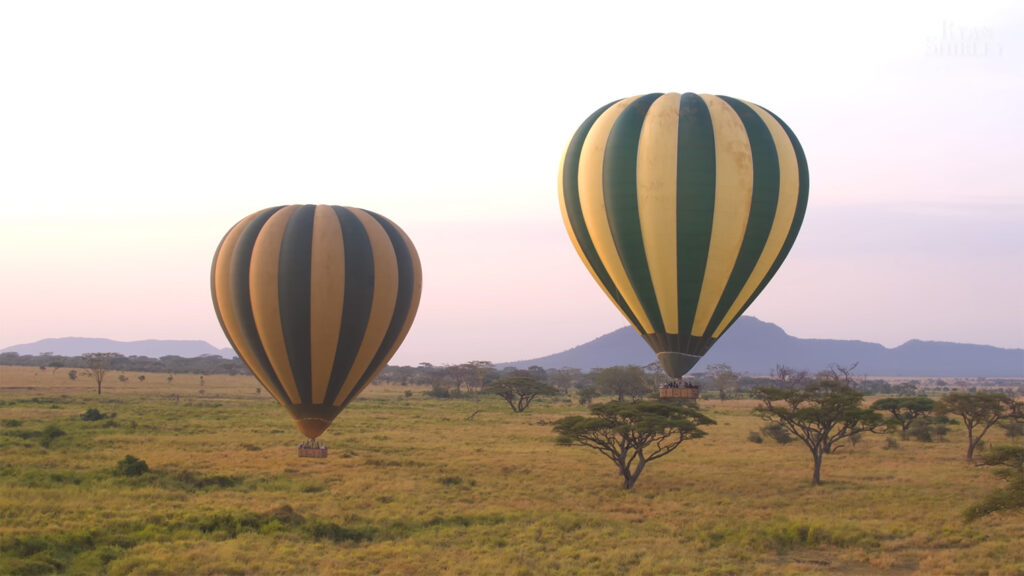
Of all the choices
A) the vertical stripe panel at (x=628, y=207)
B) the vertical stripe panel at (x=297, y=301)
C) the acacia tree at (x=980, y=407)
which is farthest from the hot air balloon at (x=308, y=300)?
the acacia tree at (x=980, y=407)

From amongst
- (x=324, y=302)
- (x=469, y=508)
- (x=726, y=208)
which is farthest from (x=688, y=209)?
(x=324, y=302)

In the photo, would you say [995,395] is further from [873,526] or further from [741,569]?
[741,569]

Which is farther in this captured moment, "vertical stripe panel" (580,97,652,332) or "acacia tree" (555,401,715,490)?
"acacia tree" (555,401,715,490)

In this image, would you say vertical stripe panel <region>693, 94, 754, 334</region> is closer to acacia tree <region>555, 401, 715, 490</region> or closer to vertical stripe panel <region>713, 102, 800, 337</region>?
vertical stripe panel <region>713, 102, 800, 337</region>

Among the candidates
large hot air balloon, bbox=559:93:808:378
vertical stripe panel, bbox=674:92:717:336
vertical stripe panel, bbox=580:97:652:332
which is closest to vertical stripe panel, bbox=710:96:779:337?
large hot air balloon, bbox=559:93:808:378

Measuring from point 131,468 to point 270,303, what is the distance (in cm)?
691

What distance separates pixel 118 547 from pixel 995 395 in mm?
36499

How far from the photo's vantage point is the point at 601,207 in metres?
23.3

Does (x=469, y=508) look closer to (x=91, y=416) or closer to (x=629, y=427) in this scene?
(x=629, y=427)

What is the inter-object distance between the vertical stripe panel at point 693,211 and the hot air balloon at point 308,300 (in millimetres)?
10235

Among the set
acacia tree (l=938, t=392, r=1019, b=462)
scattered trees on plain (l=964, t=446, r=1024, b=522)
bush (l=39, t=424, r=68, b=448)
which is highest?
acacia tree (l=938, t=392, r=1019, b=462)

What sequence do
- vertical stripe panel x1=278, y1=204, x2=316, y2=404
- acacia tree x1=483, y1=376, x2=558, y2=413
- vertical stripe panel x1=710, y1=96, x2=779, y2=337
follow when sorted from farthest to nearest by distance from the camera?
1. acacia tree x1=483, y1=376, x2=558, y2=413
2. vertical stripe panel x1=278, y1=204, x2=316, y2=404
3. vertical stripe panel x1=710, y1=96, x2=779, y2=337

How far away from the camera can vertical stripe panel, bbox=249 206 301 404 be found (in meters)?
26.7

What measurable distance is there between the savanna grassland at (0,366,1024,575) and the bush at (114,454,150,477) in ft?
0.99
